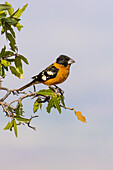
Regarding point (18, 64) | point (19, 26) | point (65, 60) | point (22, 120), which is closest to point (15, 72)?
point (18, 64)

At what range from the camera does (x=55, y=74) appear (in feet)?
19.0

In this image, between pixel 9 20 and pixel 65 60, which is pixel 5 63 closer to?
pixel 9 20

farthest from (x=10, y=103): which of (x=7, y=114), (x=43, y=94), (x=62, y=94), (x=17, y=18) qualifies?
(x=17, y=18)

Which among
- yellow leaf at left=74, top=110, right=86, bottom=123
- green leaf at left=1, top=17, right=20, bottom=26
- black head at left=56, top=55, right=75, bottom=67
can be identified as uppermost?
green leaf at left=1, top=17, right=20, bottom=26

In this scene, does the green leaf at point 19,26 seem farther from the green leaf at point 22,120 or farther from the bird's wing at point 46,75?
the green leaf at point 22,120

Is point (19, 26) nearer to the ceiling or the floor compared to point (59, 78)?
nearer to the ceiling

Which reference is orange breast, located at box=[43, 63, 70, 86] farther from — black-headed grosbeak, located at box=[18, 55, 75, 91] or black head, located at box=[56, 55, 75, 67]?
black head, located at box=[56, 55, 75, 67]

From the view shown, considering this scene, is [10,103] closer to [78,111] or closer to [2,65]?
[2,65]

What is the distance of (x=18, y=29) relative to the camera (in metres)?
5.23

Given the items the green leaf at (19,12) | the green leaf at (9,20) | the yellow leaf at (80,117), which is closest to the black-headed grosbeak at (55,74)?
the yellow leaf at (80,117)

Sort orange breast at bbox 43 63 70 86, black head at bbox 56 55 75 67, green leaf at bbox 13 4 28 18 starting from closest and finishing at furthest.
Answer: green leaf at bbox 13 4 28 18
orange breast at bbox 43 63 70 86
black head at bbox 56 55 75 67

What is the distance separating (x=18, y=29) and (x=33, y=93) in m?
1.06

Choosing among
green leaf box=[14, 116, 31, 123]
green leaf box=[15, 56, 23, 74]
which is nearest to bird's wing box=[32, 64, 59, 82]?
green leaf box=[15, 56, 23, 74]

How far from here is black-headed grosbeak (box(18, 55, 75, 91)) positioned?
570cm
